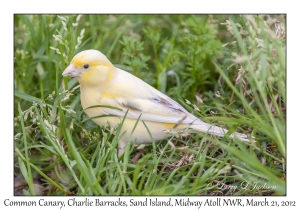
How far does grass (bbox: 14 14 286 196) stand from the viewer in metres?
3.07

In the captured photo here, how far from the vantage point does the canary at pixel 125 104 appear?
363 centimetres

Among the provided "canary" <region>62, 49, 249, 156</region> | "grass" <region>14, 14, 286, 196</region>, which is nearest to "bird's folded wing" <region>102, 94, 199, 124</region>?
"canary" <region>62, 49, 249, 156</region>

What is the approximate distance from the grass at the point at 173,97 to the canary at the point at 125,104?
10cm

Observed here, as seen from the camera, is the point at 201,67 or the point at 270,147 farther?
the point at 201,67

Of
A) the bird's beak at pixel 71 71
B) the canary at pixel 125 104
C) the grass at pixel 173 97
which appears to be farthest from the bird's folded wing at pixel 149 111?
the bird's beak at pixel 71 71

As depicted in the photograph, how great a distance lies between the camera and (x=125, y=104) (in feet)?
12.0

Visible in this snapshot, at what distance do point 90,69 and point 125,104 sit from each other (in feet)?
1.16

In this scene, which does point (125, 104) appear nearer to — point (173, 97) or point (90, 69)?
point (90, 69)

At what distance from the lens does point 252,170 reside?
3.26 m

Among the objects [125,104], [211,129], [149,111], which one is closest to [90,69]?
[125,104]

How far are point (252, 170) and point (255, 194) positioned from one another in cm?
19
